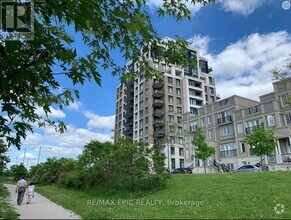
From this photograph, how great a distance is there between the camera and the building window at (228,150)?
139 ft

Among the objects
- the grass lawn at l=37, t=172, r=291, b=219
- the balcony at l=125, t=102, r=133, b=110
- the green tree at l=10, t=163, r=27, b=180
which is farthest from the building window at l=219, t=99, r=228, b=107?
the green tree at l=10, t=163, r=27, b=180

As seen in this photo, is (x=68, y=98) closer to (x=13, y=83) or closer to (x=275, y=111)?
(x=13, y=83)

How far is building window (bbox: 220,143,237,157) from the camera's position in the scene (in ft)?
139

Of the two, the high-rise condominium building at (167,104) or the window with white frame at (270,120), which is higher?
the high-rise condominium building at (167,104)

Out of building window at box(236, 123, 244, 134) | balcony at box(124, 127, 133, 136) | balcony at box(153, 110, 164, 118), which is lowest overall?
building window at box(236, 123, 244, 134)

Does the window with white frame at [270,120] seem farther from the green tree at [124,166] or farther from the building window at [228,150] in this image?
the green tree at [124,166]

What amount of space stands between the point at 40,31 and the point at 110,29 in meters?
1.17

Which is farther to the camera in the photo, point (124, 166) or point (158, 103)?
point (158, 103)

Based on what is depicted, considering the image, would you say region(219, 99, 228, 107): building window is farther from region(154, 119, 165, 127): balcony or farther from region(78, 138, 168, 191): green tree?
region(78, 138, 168, 191): green tree

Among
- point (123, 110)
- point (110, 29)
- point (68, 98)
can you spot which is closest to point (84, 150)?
point (68, 98)

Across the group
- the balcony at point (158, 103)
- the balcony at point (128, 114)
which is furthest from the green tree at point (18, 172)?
the balcony at point (158, 103)

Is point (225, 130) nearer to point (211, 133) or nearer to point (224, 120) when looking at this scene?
point (224, 120)

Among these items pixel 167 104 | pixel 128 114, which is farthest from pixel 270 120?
pixel 128 114

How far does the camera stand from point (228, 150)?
43281 mm
